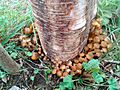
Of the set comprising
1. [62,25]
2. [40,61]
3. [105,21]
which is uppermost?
[62,25]

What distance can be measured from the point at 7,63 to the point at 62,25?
17.4 inches

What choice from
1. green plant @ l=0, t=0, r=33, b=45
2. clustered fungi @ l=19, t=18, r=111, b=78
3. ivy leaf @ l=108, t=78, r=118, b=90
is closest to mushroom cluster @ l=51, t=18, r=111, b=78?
clustered fungi @ l=19, t=18, r=111, b=78

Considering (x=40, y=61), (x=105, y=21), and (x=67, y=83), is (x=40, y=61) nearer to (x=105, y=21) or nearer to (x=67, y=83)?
(x=67, y=83)

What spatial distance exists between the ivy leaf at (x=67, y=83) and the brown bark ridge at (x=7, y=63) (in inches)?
Result: 12.8

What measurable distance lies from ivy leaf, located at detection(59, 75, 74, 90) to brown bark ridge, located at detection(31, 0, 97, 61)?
0.50 ft

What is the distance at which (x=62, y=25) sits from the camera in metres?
1.35

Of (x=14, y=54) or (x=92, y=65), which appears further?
(x=14, y=54)

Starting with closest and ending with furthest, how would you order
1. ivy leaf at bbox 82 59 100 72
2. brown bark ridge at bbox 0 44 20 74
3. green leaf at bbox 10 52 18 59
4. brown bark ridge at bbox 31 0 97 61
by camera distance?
1. brown bark ridge at bbox 31 0 97 61
2. brown bark ridge at bbox 0 44 20 74
3. ivy leaf at bbox 82 59 100 72
4. green leaf at bbox 10 52 18 59

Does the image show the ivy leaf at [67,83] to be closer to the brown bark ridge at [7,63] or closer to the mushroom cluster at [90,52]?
the mushroom cluster at [90,52]

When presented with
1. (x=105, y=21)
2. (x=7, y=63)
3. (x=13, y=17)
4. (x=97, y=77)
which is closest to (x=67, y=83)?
(x=97, y=77)

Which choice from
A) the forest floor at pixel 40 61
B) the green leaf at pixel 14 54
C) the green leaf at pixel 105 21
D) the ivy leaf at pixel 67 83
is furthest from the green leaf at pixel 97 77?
the green leaf at pixel 14 54

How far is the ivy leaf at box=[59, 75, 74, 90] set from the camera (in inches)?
61.4

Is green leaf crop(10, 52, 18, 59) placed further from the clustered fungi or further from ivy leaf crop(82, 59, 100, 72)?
ivy leaf crop(82, 59, 100, 72)

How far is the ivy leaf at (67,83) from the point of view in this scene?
Answer: 156cm
